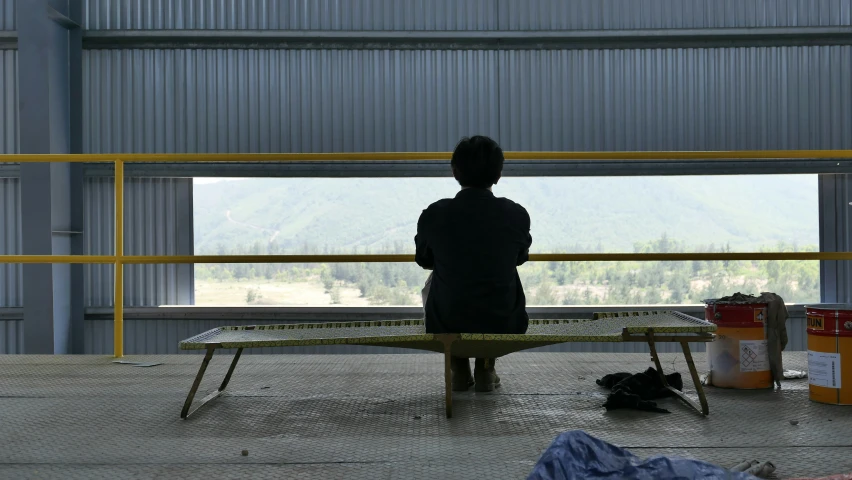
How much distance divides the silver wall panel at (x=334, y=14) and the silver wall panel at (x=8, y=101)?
72.6 inches

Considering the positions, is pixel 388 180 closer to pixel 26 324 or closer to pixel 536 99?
pixel 536 99

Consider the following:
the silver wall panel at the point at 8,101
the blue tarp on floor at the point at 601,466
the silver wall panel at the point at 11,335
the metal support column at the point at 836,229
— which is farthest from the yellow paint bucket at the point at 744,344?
the silver wall panel at the point at 8,101

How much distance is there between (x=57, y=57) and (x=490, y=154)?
7297 mm

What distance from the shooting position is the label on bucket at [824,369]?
110 inches

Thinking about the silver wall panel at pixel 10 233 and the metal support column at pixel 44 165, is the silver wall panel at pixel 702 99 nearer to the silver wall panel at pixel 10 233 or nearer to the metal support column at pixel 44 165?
the metal support column at pixel 44 165

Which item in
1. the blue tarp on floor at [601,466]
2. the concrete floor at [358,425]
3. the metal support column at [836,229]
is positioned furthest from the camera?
the metal support column at [836,229]

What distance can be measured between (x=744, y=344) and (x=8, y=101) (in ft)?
28.4

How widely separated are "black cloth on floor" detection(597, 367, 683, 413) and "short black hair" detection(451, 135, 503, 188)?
942mm

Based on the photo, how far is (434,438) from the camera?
240 centimetres

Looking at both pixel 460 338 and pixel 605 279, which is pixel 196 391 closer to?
pixel 460 338

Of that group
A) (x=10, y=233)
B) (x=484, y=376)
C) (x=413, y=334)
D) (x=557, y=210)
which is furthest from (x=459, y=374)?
(x=10, y=233)

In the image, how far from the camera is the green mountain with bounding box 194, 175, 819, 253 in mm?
8859

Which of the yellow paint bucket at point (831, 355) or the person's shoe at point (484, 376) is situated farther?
the person's shoe at point (484, 376)

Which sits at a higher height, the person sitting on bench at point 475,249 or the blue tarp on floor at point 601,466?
the person sitting on bench at point 475,249
